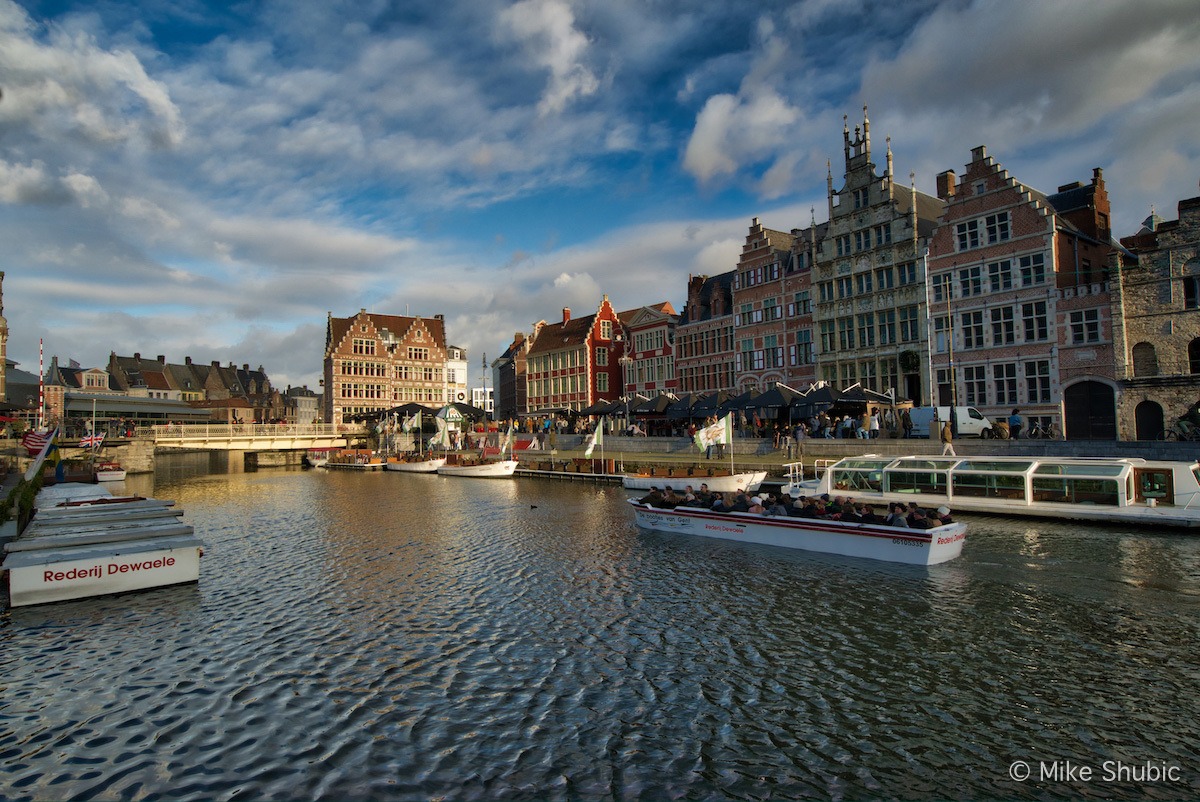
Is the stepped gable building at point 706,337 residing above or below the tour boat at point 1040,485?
above

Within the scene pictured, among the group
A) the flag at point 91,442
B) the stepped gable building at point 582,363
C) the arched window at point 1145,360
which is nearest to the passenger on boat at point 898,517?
the arched window at point 1145,360

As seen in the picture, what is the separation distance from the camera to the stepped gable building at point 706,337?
2351 inches

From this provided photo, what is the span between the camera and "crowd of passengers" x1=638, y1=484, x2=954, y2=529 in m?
18.7

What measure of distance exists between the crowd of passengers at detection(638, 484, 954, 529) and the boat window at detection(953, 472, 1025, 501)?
394 cm

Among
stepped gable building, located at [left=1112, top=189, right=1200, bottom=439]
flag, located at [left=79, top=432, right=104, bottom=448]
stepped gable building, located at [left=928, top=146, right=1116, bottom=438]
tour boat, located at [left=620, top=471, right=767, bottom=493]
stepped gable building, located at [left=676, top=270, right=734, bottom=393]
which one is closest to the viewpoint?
→ stepped gable building, located at [left=1112, top=189, right=1200, bottom=439]

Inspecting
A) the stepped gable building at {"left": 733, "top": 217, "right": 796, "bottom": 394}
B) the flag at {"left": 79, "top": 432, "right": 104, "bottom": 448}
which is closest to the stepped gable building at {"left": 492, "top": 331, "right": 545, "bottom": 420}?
the stepped gable building at {"left": 733, "top": 217, "right": 796, "bottom": 394}

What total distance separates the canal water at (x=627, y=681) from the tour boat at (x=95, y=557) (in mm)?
547

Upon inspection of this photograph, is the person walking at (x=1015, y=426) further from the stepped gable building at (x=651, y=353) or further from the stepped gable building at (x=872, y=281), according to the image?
the stepped gable building at (x=651, y=353)

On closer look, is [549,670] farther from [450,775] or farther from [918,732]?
[918,732]

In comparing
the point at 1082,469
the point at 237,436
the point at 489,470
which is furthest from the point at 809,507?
the point at 237,436

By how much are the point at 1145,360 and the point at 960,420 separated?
31.8ft

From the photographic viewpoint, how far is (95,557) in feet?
53.0

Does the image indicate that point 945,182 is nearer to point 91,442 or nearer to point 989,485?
point 989,485

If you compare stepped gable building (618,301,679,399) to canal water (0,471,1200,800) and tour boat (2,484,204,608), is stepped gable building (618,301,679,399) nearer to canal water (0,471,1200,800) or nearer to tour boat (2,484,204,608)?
canal water (0,471,1200,800)
